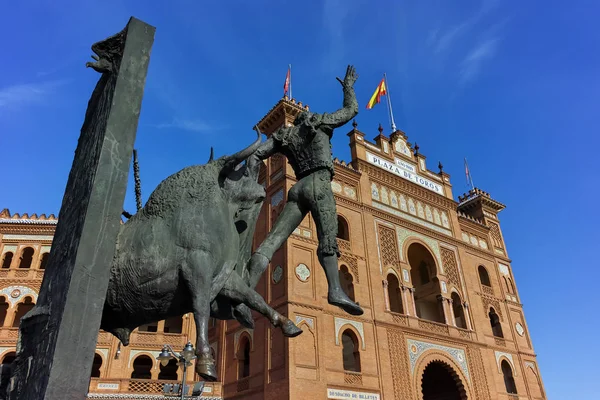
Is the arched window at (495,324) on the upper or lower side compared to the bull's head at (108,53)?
upper

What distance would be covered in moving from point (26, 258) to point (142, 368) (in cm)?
752

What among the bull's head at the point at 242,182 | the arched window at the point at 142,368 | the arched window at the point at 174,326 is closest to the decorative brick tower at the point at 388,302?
the arched window at the point at 174,326

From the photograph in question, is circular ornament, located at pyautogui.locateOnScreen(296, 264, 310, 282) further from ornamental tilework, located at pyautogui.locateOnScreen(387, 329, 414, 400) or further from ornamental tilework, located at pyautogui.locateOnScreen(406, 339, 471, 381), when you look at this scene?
ornamental tilework, located at pyautogui.locateOnScreen(406, 339, 471, 381)

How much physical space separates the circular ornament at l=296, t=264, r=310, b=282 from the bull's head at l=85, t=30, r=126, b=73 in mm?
15066

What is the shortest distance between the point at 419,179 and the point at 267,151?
21981mm

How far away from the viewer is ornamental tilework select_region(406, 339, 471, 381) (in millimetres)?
18644

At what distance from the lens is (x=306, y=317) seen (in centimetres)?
1647

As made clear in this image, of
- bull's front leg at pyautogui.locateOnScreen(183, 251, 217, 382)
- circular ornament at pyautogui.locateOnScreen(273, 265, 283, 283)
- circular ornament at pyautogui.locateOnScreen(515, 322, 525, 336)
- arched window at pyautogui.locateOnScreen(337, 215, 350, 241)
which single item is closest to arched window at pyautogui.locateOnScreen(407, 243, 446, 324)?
arched window at pyautogui.locateOnScreen(337, 215, 350, 241)

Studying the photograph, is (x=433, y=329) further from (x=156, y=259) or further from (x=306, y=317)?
(x=156, y=259)

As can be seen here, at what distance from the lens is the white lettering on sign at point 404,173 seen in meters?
22.5

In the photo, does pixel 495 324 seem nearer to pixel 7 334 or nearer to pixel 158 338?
pixel 158 338

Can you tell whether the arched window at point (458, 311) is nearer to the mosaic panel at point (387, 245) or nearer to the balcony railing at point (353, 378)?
the mosaic panel at point (387, 245)

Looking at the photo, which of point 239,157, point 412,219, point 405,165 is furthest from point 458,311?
point 239,157

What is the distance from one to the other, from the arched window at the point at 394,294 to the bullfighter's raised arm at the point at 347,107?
17485 millimetres
